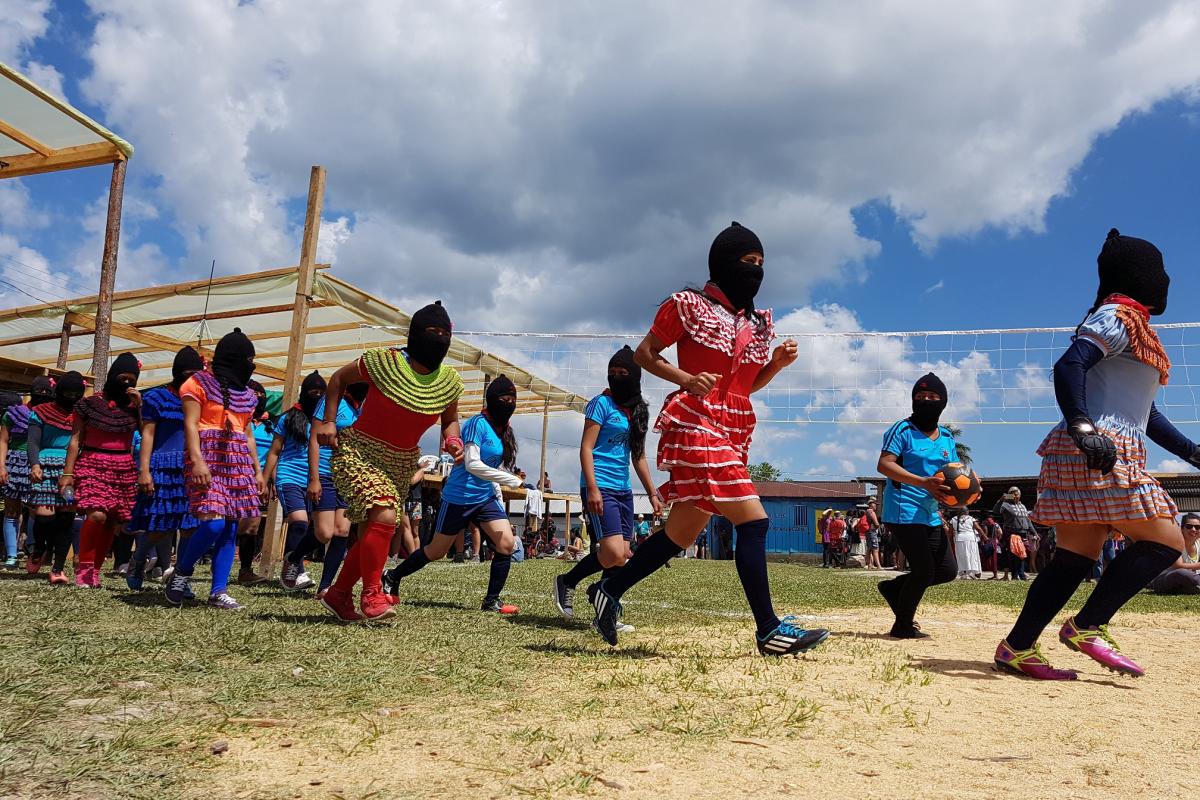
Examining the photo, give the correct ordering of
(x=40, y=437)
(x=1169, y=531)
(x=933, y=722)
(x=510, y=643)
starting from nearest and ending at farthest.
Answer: (x=933, y=722) < (x=1169, y=531) < (x=510, y=643) < (x=40, y=437)

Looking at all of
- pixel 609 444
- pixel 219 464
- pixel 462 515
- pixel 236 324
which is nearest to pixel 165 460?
pixel 219 464

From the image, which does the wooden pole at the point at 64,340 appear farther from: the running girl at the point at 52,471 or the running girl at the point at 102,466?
the running girl at the point at 102,466

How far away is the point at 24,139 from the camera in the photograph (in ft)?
35.0

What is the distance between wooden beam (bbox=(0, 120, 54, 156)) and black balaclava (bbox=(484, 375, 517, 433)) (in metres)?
7.93

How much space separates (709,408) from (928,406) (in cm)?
248

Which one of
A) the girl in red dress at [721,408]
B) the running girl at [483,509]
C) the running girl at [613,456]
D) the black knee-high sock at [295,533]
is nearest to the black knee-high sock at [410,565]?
the running girl at [483,509]

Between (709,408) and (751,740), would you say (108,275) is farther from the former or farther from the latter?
(751,740)

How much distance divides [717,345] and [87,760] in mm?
2826

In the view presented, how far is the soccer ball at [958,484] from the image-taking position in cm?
520

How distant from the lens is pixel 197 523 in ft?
19.6

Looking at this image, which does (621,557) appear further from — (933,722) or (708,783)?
(708,783)

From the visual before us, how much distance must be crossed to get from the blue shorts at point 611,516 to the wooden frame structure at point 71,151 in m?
8.22

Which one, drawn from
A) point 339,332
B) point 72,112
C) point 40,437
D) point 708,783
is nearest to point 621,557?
point 708,783

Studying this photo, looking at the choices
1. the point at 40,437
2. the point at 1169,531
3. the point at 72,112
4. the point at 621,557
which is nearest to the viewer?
the point at 1169,531
